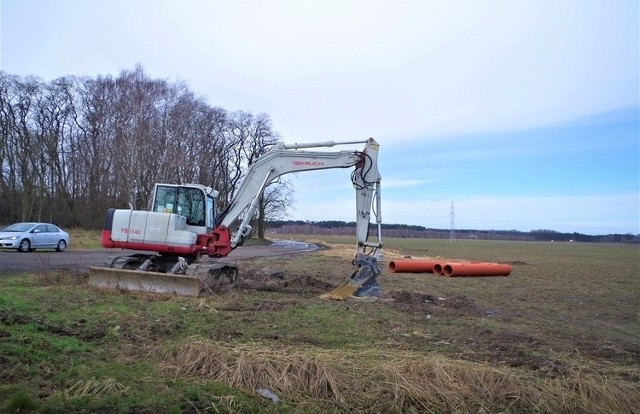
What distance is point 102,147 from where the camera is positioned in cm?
5359

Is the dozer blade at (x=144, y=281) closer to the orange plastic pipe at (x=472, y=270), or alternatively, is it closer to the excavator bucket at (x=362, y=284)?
the excavator bucket at (x=362, y=284)

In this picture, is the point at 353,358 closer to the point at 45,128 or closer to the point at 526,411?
the point at 526,411

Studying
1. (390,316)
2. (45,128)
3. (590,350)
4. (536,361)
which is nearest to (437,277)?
(390,316)

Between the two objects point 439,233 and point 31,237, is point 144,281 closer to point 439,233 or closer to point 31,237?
point 31,237

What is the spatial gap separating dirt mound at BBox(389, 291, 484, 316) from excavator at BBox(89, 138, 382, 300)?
87 cm

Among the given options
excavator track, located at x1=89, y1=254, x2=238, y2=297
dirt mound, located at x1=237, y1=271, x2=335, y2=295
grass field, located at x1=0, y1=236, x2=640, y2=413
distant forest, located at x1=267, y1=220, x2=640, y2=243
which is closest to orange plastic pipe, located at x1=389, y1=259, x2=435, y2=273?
dirt mound, located at x1=237, y1=271, x2=335, y2=295

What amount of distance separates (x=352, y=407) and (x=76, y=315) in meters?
5.97

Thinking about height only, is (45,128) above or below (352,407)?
above

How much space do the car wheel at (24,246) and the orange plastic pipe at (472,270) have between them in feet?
65.0

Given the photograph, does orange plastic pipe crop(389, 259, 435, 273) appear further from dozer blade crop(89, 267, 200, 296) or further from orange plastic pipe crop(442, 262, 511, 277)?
dozer blade crop(89, 267, 200, 296)

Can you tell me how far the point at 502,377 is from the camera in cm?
675

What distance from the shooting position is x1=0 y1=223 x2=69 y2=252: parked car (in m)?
26.8

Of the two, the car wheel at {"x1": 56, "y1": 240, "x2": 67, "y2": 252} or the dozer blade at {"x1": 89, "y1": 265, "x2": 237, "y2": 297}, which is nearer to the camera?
the dozer blade at {"x1": 89, "y1": 265, "x2": 237, "y2": 297}

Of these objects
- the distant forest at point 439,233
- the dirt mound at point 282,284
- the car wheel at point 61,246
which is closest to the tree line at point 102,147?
the car wheel at point 61,246
